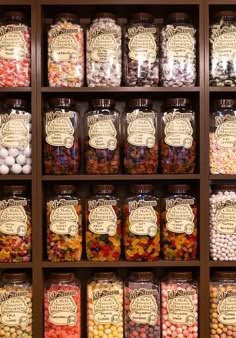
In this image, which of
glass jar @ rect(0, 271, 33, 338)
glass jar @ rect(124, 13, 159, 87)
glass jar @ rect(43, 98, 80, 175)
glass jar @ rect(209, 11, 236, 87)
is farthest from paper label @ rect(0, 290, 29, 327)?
glass jar @ rect(209, 11, 236, 87)

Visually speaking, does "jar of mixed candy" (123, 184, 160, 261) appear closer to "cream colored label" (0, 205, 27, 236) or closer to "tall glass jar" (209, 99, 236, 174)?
"tall glass jar" (209, 99, 236, 174)

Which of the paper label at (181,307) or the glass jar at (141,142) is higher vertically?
the glass jar at (141,142)

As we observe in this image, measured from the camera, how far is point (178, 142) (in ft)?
6.16

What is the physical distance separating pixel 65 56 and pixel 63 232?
69cm

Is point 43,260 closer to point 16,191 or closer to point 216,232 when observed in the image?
point 16,191

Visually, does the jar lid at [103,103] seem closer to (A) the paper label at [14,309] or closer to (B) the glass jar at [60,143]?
(B) the glass jar at [60,143]

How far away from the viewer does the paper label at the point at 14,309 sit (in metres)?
1.85

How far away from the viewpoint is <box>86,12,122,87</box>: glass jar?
188 centimetres

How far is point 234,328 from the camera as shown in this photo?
Result: 185 cm

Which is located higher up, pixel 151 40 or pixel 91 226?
pixel 151 40

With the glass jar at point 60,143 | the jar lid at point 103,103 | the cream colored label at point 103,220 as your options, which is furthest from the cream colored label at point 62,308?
the jar lid at point 103,103

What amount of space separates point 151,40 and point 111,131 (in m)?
0.40

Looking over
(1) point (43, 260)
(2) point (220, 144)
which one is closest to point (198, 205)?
(2) point (220, 144)

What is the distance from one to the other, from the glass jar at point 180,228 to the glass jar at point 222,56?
484 millimetres
